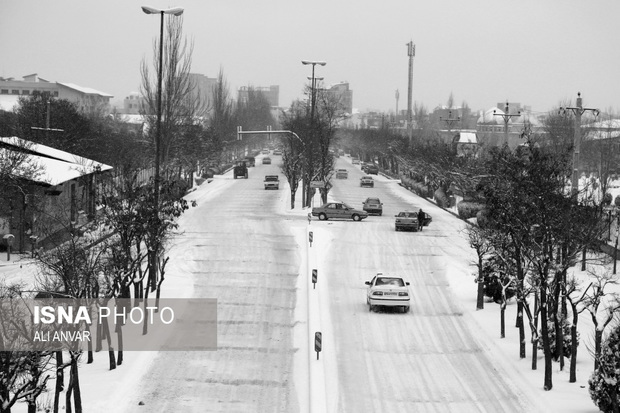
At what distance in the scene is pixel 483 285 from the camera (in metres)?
31.7

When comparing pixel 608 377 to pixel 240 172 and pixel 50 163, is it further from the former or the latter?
pixel 240 172

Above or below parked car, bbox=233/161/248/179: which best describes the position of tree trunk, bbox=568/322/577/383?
below

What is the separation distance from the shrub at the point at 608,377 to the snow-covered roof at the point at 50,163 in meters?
27.1

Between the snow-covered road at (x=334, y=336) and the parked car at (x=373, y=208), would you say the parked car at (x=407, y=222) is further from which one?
the parked car at (x=373, y=208)

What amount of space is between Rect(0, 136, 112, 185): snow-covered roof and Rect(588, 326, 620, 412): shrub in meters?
27.1

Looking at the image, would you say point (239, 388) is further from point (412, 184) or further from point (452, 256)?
point (412, 184)

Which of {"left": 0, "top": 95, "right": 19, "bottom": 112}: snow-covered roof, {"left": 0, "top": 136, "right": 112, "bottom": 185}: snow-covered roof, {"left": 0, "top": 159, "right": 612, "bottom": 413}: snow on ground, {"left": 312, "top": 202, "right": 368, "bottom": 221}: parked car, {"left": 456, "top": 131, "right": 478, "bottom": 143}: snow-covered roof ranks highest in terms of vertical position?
{"left": 0, "top": 95, "right": 19, "bottom": 112}: snow-covered roof

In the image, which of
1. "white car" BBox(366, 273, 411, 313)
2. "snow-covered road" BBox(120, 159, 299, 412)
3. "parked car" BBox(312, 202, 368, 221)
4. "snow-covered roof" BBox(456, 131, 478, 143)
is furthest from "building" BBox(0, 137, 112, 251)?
"snow-covered roof" BBox(456, 131, 478, 143)

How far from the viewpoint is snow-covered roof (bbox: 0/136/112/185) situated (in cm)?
4322

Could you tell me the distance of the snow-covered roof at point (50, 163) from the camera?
142 ft

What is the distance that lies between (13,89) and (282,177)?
3772 inches

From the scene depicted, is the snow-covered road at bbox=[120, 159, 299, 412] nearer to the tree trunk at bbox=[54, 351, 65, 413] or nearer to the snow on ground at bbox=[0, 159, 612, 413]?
the snow on ground at bbox=[0, 159, 612, 413]

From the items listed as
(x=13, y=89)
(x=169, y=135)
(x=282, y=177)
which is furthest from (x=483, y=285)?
(x=13, y=89)

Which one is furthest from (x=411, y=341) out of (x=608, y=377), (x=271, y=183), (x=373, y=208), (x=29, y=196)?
(x=271, y=183)
